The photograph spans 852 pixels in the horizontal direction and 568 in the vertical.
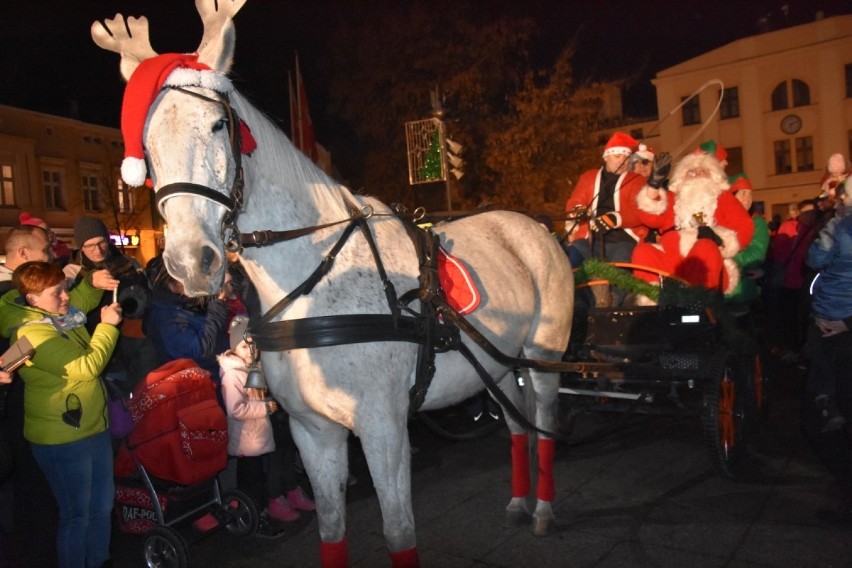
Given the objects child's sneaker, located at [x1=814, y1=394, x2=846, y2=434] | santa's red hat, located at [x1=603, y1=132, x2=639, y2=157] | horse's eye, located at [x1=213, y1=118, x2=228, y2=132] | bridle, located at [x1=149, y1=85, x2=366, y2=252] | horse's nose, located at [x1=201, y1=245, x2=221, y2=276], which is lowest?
child's sneaker, located at [x1=814, y1=394, x2=846, y2=434]

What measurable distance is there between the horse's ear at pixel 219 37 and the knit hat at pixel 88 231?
2651mm

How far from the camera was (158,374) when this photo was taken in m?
3.91

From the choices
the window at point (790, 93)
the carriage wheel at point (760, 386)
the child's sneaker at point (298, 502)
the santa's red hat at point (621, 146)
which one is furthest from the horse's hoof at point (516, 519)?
the window at point (790, 93)

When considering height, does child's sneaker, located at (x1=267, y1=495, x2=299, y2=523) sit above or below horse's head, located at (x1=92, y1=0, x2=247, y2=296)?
below

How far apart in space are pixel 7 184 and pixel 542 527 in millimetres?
27641

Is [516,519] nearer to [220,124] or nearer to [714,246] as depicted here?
[714,246]

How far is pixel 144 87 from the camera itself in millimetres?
2203

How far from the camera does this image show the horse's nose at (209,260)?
213 cm

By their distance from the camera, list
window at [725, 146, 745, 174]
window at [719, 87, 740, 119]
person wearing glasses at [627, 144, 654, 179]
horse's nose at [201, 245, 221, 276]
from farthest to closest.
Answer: window at [725, 146, 745, 174]
window at [719, 87, 740, 119]
person wearing glasses at [627, 144, 654, 179]
horse's nose at [201, 245, 221, 276]

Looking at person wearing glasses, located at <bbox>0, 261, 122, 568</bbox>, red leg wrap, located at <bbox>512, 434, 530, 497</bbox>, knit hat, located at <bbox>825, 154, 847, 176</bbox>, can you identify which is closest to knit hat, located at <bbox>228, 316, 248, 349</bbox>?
person wearing glasses, located at <bbox>0, 261, 122, 568</bbox>

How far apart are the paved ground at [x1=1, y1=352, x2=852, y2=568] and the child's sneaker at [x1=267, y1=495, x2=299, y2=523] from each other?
11cm

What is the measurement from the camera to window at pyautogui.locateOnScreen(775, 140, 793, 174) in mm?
34969

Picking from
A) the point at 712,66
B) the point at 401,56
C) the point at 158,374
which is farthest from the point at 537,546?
the point at 712,66

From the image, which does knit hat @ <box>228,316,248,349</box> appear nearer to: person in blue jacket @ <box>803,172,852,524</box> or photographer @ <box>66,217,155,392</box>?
Answer: photographer @ <box>66,217,155,392</box>
